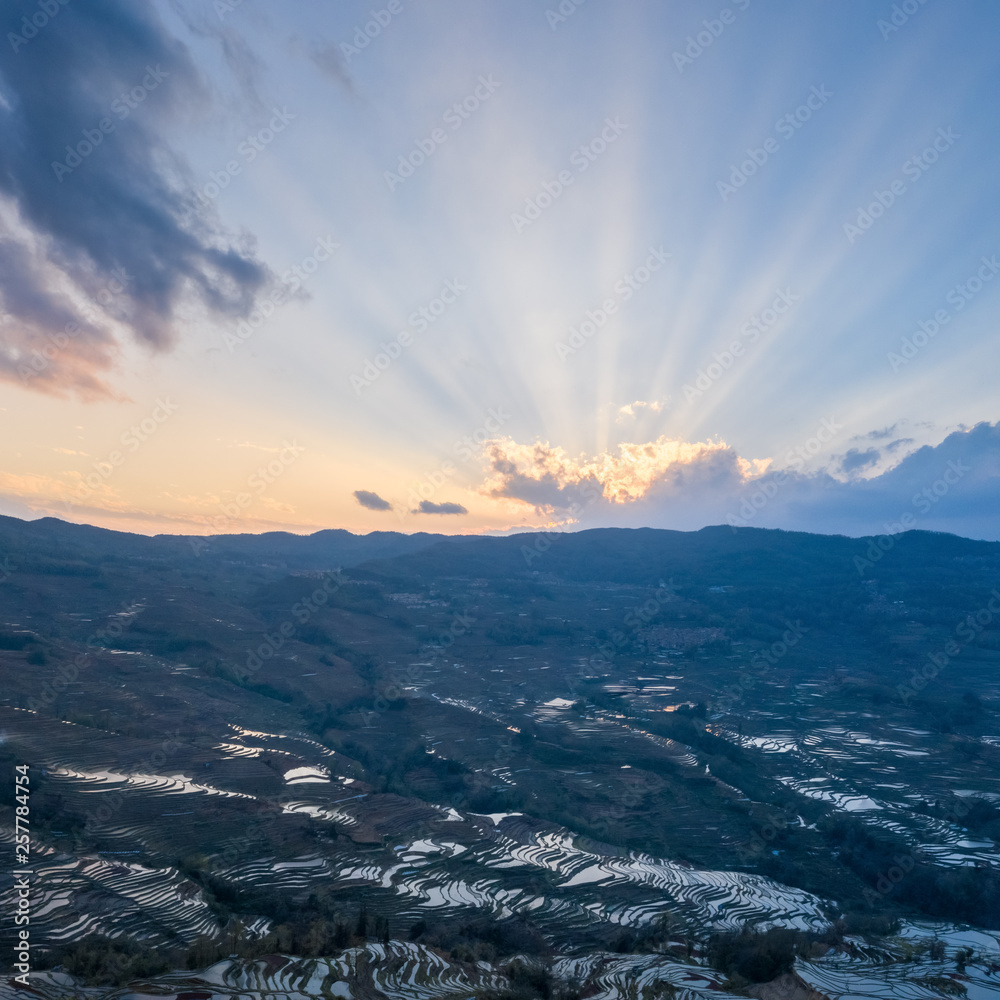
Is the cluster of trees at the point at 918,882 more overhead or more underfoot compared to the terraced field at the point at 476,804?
more underfoot

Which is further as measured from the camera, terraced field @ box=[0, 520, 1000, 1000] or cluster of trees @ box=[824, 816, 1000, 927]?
cluster of trees @ box=[824, 816, 1000, 927]

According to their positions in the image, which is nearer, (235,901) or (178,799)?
(235,901)

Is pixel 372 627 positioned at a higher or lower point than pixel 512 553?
lower

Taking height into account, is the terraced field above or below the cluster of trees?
above

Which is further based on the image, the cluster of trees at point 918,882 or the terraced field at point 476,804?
the cluster of trees at point 918,882

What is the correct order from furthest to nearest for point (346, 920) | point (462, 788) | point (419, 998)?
point (462, 788) < point (346, 920) < point (419, 998)

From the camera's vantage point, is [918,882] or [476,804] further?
[476,804]

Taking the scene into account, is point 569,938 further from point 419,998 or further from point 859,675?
point 859,675

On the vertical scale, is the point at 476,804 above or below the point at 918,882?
above

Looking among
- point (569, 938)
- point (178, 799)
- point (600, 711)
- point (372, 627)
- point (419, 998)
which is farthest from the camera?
point (372, 627)

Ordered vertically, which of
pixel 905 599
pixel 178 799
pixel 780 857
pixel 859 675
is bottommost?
pixel 780 857

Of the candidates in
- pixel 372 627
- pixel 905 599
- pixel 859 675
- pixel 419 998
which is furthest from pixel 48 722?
pixel 905 599
